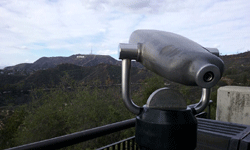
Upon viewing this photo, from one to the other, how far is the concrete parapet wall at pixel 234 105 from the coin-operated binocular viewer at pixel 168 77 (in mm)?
2004

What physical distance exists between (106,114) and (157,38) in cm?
1469

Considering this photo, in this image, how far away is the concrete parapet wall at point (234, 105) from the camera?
94.0 inches

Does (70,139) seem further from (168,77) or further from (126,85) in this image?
(168,77)

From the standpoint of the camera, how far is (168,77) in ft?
1.92

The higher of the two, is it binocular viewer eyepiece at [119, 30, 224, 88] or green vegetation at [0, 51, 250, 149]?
binocular viewer eyepiece at [119, 30, 224, 88]

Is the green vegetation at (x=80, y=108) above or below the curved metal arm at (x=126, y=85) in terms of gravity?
below

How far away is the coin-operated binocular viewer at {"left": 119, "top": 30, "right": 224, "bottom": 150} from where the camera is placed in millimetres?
535

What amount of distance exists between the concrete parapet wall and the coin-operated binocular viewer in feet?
6.58

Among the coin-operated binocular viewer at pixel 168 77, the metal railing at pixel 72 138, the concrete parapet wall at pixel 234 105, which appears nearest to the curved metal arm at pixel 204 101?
the coin-operated binocular viewer at pixel 168 77

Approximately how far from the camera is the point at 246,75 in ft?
50.4

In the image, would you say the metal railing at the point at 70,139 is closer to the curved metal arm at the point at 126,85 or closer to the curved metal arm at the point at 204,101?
the curved metal arm at the point at 126,85

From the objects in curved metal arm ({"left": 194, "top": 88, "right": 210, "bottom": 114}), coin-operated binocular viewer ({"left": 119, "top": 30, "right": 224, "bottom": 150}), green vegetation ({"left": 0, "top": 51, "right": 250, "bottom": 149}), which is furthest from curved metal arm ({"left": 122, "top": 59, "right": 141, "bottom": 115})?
green vegetation ({"left": 0, "top": 51, "right": 250, "bottom": 149})

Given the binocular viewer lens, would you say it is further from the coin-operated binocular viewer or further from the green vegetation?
the green vegetation

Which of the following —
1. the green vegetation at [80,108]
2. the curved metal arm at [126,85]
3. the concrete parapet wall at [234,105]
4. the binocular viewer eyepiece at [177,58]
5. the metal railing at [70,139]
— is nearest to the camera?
the binocular viewer eyepiece at [177,58]
